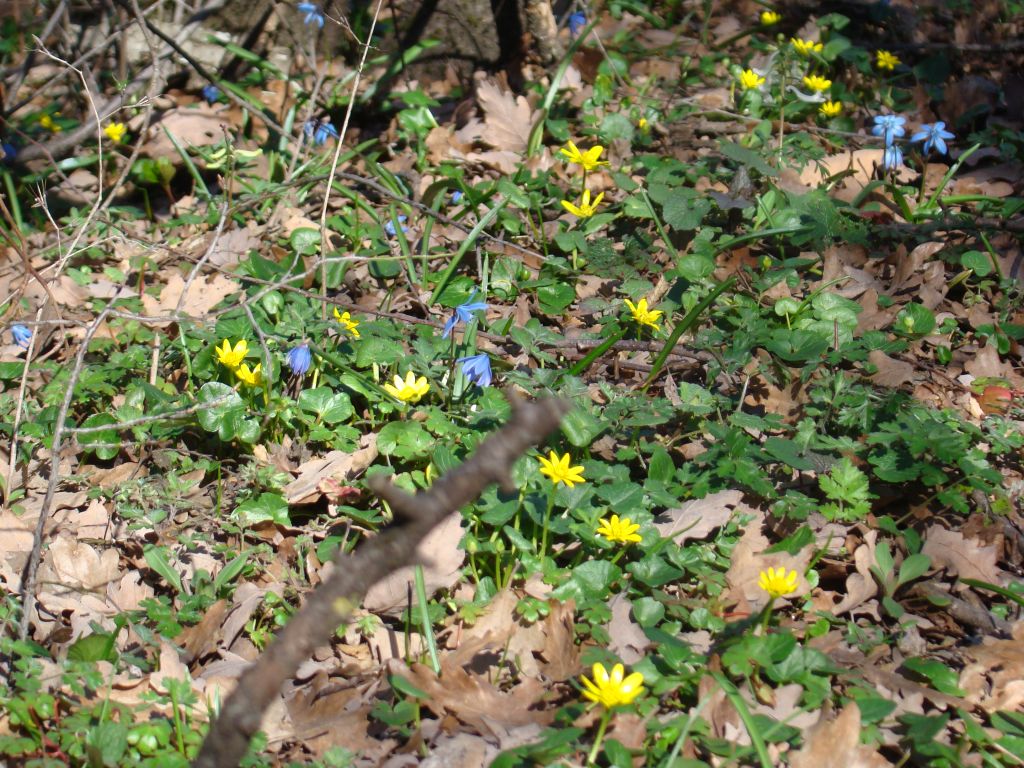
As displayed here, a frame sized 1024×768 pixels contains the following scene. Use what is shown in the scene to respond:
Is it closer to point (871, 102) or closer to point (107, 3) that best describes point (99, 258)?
point (107, 3)

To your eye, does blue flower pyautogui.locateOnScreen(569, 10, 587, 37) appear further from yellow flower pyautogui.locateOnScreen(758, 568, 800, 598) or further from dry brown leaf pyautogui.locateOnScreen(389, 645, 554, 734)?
dry brown leaf pyautogui.locateOnScreen(389, 645, 554, 734)

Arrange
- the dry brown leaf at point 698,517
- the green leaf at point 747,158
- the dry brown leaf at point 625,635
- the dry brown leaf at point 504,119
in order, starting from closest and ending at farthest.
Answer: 1. the dry brown leaf at point 625,635
2. the dry brown leaf at point 698,517
3. the green leaf at point 747,158
4. the dry brown leaf at point 504,119

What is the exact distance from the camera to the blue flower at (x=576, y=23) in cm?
426

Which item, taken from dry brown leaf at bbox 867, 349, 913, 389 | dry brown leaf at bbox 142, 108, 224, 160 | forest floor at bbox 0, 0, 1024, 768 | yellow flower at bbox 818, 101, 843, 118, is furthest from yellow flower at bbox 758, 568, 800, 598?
dry brown leaf at bbox 142, 108, 224, 160

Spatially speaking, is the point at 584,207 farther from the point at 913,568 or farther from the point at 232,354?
the point at 913,568

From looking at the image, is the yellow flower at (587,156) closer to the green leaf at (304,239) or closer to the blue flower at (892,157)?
the green leaf at (304,239)

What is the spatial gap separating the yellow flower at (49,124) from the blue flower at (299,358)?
2146 millimetres

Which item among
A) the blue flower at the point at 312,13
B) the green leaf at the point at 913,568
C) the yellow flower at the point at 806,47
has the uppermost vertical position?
the blue flower at the point at 312,13

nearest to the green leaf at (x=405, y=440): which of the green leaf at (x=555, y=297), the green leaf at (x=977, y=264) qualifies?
the green leaf at (x=555, y=297)

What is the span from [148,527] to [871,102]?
3.43 m

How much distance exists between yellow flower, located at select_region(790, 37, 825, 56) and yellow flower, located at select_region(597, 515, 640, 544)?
2681 millimetres

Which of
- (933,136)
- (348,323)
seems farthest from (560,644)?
(933,136)

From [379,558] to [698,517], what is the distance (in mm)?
1169

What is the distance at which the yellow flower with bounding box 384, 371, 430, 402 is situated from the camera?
2543 millimetres
